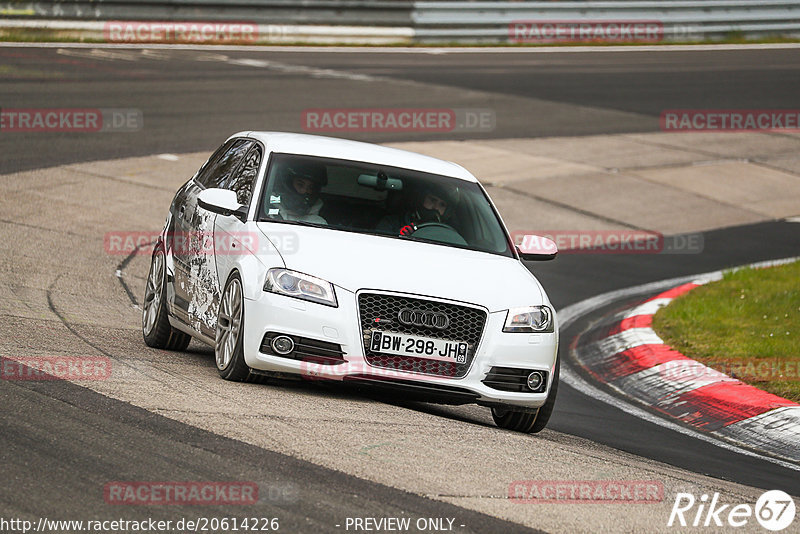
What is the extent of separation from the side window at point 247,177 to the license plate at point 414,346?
5.08ft

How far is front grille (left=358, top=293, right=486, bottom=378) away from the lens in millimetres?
7371

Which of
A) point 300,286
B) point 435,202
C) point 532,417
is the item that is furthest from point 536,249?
point 300,286

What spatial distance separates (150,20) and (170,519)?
26.1 meters

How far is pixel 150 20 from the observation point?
29.7 meters

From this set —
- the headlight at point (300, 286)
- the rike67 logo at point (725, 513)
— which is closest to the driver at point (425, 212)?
the headlight at point (300, 286)

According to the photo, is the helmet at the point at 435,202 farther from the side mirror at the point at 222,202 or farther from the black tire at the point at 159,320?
the black tire at the point at 159,320

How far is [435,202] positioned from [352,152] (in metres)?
0.69

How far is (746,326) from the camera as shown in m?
11.3

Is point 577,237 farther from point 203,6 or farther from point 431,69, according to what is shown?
point 203,6

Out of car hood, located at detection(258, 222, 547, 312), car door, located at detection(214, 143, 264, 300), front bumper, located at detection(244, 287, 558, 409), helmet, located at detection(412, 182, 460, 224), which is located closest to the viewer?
front bumper, located at detection(244, 287, 558, 409)

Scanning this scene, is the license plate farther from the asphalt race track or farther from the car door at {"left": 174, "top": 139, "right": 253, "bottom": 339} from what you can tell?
the car door at {"left": 174, "top": 139, "right": 253, "bottom": 339}

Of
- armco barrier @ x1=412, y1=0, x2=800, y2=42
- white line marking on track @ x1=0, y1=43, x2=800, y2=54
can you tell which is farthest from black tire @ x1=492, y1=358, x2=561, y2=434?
armco barrier @ x1=412, y1=0, x2=800, y2=42

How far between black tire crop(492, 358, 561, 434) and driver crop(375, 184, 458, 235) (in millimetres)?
1327

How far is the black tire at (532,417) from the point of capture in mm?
7969
